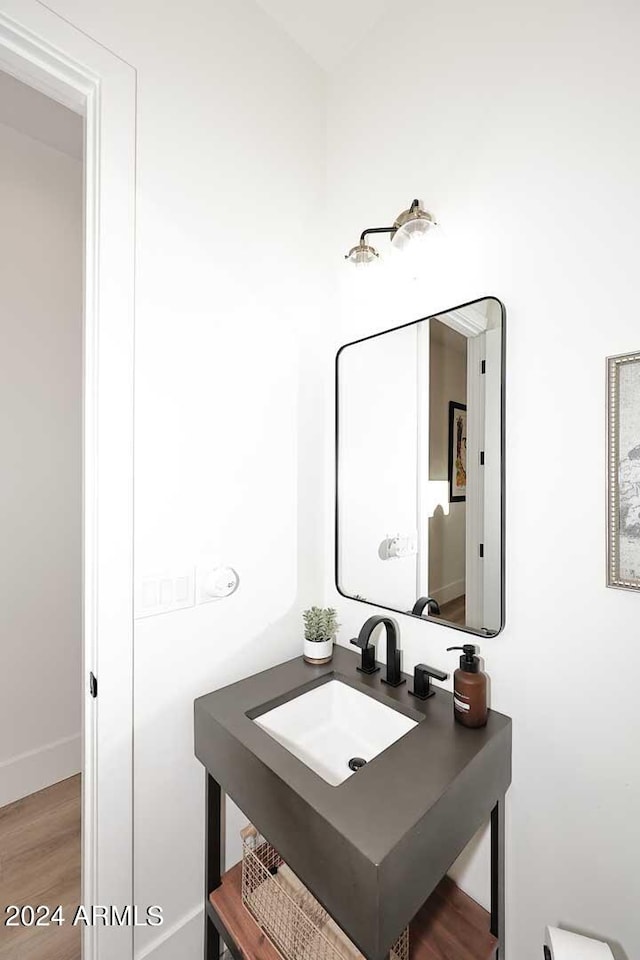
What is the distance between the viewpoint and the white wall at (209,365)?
3.49ft

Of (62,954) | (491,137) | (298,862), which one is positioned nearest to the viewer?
(298,862)

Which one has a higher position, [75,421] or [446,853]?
[75,421]

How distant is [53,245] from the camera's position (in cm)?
191

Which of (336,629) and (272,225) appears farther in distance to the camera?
(336,629)

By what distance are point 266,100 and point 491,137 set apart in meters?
0.74

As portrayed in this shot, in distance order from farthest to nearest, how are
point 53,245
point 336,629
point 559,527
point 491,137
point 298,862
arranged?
point 53,245 → point 336,629 → point 491,137 → point 559,527 → point 298,862

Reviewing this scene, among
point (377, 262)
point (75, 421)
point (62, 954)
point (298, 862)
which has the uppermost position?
point (377, 262)

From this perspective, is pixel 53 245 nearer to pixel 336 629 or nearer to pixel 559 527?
pixel 336 629

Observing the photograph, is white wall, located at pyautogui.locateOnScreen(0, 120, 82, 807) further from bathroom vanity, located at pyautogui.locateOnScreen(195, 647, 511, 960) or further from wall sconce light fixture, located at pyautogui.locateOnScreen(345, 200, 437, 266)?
wall sconce light fixture, located at pyautogui.locateOnScreen(345, 200, 437, 266)

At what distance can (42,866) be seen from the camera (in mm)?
1521

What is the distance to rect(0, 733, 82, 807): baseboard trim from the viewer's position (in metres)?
1.79

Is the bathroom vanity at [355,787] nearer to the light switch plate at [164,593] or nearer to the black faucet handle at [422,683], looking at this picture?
the black faucet handle at [422,683]

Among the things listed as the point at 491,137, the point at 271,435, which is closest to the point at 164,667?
the point at 271,435

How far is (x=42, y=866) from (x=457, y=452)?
206cm
